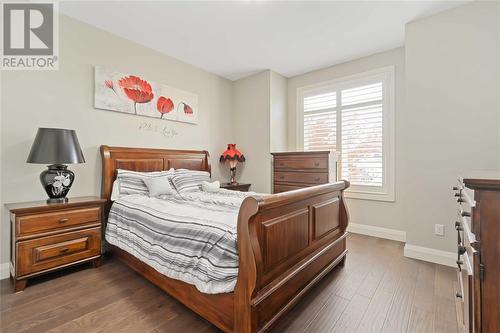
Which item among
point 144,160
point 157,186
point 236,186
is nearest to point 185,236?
point 157,186

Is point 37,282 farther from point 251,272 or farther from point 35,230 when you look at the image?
point 251,272

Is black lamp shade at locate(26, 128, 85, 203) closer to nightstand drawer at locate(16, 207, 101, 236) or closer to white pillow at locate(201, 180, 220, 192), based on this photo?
nightstand drawer at locate(16, 207, 101, 236)

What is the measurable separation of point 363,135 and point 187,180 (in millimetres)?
2696

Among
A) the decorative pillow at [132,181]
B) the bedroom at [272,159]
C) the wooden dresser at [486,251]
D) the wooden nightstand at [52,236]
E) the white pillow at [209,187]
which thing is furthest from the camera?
the white pillow at [209,187]

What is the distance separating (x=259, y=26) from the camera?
9.07 feet

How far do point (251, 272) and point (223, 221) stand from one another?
0.46 meters

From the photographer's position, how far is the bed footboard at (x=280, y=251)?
50.0 inches

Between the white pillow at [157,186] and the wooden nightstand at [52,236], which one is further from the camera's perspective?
the white pillow at [157,186]

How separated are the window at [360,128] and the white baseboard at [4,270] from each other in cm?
403

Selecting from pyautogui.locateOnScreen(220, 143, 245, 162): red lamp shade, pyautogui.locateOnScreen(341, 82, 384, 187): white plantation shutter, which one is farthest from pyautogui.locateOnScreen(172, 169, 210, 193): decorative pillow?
pyautogui.locateOnScreen(341, 82, 384, 187): white plantation shutter

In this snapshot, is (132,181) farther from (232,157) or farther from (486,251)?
(486,251)

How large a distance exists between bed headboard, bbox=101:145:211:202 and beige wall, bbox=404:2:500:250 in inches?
113

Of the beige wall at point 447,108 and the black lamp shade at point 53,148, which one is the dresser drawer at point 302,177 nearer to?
the beige wall at point 447,108

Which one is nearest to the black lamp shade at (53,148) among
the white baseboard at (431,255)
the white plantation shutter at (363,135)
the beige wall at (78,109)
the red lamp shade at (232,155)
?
the beige wall at (78,109)
